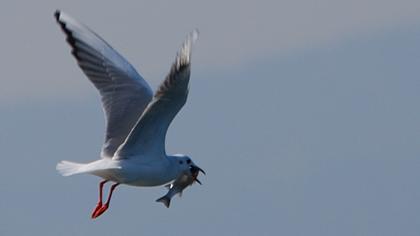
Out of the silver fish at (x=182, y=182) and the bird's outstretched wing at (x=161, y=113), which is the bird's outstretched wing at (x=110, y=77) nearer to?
the silver fish at (x=182, y=182)

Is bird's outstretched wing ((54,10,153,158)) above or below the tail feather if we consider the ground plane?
above

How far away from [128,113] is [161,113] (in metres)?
1.79

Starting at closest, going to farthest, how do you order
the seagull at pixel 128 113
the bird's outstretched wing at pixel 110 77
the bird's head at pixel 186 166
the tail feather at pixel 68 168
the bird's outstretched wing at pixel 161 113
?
the bird's outstretched wing at pixel 161 113
the seagull at pixel 128 113
the tail feather at pixel 68 168
the bird's head at pixel 186 166
the bird's outstretched wing at pixel 110 77

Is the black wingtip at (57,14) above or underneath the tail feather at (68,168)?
above

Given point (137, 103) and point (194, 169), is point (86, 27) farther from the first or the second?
point (194, 169)

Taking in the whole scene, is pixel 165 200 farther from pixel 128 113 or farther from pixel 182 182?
pixel 128 113

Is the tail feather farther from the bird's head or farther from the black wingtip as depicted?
the black wingtip

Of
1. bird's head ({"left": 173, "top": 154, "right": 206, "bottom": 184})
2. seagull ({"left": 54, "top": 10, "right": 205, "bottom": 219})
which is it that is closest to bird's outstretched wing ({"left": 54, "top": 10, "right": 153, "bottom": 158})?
seagull ({"left": 54, "top": 10, "right": 205, "bottom": 219})

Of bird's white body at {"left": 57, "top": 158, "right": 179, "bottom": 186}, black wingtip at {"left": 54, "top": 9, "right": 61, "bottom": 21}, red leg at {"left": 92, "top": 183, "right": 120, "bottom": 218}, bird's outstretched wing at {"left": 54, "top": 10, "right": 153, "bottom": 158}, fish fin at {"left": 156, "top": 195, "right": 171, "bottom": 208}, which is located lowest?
red leg at {"left": 92, "top": 183, "right": 120, "bottom": 218}

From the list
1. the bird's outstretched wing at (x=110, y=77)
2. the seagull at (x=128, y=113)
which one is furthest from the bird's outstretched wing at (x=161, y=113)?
the bird's outstretched wing at (x=110, y=77)

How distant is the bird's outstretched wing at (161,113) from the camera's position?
12.1 meters

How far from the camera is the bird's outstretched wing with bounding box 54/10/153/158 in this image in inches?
571

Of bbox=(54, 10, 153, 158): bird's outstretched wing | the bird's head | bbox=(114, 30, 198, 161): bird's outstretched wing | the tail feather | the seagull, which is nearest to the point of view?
bbox=(114, 30, 198, 161): bird's outstretched wing

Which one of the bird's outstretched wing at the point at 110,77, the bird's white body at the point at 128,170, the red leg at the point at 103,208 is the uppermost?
the bird's outstretched wing at the point at 110,77
